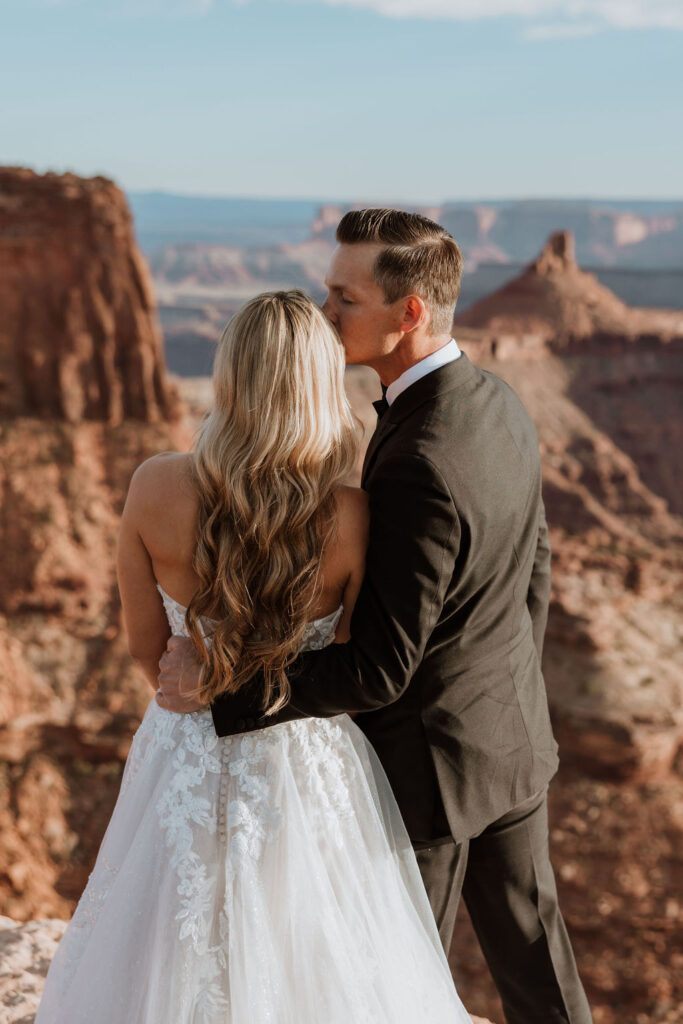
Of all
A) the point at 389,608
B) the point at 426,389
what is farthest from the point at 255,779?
the point at 426,389

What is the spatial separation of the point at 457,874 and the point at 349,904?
1.46ft

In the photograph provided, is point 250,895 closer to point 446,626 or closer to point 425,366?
point 446,626

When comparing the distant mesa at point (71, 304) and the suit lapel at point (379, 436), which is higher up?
the suit lapel at point (379, 436)

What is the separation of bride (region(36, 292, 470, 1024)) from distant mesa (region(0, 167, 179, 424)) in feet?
59.6

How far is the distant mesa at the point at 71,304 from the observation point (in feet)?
62.6

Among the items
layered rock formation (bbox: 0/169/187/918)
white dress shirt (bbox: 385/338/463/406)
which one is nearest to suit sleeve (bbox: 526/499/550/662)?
white dress shirt (bbox: 385/338/463/406)

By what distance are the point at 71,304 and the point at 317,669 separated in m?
18.9

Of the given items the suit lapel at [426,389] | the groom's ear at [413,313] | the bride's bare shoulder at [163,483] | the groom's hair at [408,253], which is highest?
the groom's hair at [408,253]

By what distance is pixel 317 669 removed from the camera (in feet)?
7.24

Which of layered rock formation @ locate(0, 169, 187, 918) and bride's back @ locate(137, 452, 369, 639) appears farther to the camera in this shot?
layered rock formation @ locate(0, 169, 187, 918)

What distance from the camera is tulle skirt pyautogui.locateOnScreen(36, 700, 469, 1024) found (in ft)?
7.09

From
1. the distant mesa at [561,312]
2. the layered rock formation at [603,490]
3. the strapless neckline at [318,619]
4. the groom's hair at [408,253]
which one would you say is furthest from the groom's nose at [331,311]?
the distant mesa at [561,312]

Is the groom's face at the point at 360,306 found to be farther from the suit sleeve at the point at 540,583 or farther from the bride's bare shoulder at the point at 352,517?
the suit sleeve at the point at 540,583

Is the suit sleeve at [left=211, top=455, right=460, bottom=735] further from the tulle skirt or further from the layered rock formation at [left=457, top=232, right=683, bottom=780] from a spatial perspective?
the layered rock formation at [left=457, top=232, right=683, bottom=780]
